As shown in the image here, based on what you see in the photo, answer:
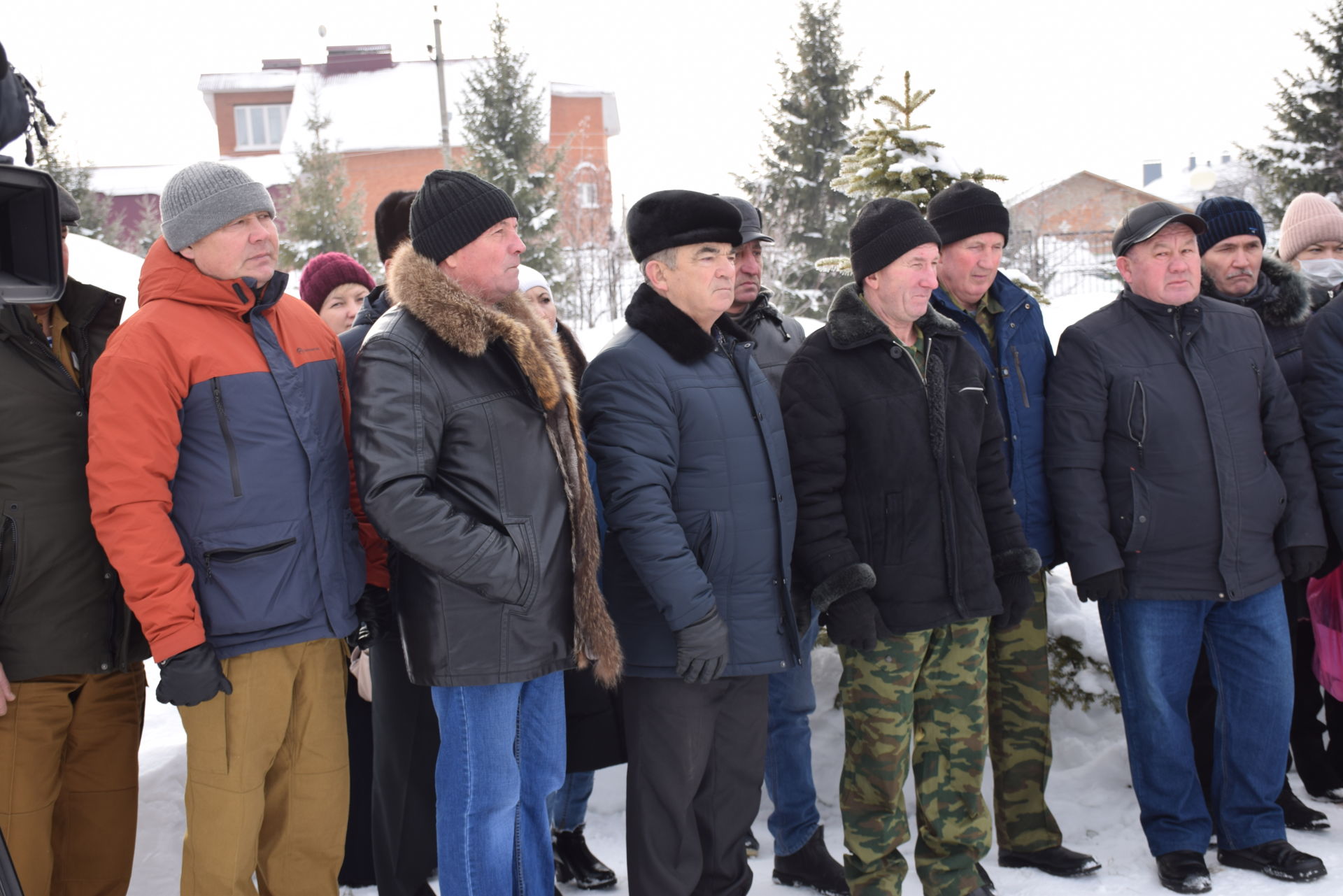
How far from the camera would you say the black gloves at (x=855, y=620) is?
10.6 ft

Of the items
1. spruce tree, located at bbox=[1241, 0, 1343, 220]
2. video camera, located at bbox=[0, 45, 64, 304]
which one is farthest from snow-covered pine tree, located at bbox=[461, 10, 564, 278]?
video camera, located at bbox=[0, 45, 64, 304]

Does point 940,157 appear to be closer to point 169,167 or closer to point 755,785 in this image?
point 755,785

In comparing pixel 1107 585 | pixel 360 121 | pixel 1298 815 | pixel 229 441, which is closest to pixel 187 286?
pixel 229 441

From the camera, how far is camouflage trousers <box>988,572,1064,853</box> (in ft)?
12.8

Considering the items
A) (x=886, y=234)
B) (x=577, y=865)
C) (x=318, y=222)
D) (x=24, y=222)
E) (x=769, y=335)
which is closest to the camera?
(x=24, y=222)

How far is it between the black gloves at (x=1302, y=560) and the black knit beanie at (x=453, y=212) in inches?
122

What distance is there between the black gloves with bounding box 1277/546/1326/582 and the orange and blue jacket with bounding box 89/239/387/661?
332 cm

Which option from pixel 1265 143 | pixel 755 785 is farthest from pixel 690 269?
pixel 1265 143

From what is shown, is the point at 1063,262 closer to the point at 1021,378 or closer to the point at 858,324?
the point at 1021,378

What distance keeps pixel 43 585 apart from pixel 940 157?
504 cm

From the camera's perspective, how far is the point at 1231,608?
388 cm

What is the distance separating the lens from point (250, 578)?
2809 millimetres

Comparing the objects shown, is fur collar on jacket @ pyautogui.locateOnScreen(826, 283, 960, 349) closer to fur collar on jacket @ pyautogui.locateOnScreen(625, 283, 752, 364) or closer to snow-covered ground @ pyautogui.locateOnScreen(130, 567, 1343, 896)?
fur collar on jacket @ pyautogui.locateOnScreen(625, 283, 752, 364)

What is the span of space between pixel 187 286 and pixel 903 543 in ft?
7.52
